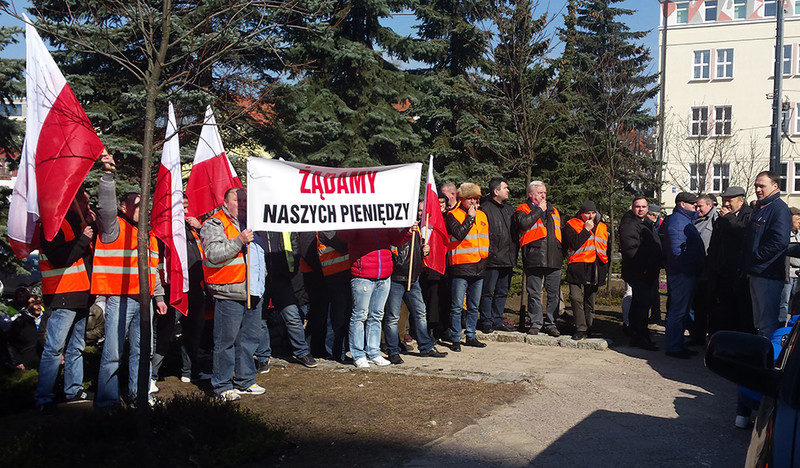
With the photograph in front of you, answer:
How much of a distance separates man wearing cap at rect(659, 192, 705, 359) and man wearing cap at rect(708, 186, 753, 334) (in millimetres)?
221

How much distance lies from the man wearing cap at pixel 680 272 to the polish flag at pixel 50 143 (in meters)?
7.05

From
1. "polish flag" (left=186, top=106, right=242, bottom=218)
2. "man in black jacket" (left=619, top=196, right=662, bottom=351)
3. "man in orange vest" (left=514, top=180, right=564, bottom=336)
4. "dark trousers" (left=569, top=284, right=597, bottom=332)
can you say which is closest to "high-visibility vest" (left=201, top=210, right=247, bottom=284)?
"polish flag" (left=186, top=106, right=242, bottom=218)

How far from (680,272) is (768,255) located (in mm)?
1857

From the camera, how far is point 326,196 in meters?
7.86

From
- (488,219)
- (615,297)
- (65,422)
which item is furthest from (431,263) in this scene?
(615,297)

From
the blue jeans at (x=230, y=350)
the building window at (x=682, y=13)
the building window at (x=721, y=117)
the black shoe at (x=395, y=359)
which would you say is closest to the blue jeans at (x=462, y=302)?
the black shoe at (x=395, y=359)

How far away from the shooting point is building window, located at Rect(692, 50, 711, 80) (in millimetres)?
42781

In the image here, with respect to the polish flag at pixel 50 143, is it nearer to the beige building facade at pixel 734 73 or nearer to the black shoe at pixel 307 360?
the black shoe at pixel 307 360

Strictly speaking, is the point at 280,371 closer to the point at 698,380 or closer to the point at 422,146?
the point at 698,380

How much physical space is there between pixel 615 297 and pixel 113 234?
12.0m

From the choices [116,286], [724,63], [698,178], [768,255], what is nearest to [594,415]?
[768,255]

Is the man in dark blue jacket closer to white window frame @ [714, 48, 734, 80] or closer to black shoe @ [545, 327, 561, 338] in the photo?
black shoe @ [545, 327, 561, 338]

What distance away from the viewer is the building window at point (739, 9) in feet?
144

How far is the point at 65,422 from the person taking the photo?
5.45 meters
